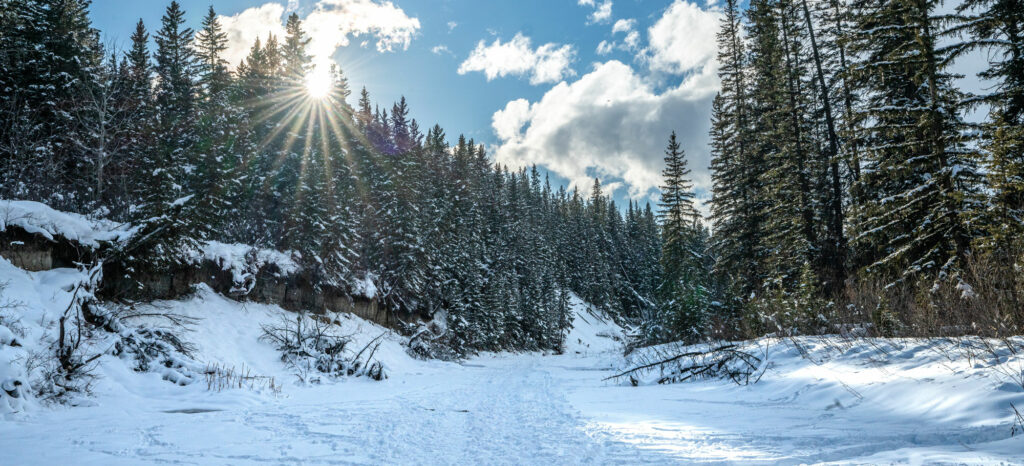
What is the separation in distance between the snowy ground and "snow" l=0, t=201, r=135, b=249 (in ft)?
3.81

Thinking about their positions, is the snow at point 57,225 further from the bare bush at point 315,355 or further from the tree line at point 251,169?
the bare bush at point 315,355

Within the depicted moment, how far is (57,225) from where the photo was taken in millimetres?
9828

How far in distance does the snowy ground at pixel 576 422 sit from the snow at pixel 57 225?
1.16 m

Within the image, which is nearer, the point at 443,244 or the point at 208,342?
the point at 208,342

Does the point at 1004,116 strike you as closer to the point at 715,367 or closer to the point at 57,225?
the point at 715,367

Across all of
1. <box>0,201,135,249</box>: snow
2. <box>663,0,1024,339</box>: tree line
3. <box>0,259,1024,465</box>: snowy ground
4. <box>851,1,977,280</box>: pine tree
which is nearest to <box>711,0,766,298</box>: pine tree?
<box>663,0,1024,339</box>: tree line

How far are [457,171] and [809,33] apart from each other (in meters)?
30.9

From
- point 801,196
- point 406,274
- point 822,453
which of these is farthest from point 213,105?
point 801,196

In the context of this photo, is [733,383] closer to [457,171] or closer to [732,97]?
[732,97]

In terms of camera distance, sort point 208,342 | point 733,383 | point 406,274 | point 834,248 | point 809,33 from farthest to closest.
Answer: point 406,274
point 809,33
point 834,248
point 208,342
point 733,383

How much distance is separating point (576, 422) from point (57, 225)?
12.2 m

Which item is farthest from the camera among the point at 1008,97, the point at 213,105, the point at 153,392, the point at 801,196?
the point at 213,105

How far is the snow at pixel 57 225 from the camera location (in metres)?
9.25

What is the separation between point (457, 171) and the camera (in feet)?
145
